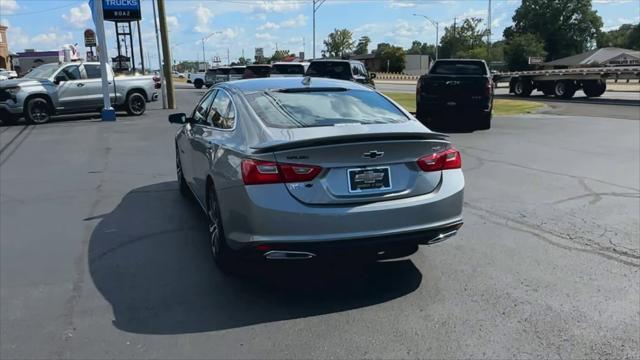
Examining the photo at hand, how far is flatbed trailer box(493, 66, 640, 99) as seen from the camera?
26516 millimetres

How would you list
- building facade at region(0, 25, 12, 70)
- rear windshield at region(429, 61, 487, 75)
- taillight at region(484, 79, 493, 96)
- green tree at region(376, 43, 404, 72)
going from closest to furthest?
1. taillight at region(484, 79, 493, 96)
2. rear windshield at region(429, 61, 487, 75)
3. building facade at region(0, 25, 12, 70)
4. green tree at region(376, 43, 404, 72)

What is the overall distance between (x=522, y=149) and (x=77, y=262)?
29.6 ft

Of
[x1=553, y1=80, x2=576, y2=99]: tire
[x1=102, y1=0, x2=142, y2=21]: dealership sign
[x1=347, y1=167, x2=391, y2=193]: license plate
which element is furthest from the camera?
[x1=553, y1=80, x2=576, y2=99]: tire

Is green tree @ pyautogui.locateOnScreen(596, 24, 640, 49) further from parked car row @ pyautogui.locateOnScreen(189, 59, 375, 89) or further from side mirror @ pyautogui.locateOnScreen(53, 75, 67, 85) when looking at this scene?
side mirror @ pyautogui.locateOnScreen(53, 75, 67, 85)

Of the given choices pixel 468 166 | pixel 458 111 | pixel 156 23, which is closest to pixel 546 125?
pixel 458 111

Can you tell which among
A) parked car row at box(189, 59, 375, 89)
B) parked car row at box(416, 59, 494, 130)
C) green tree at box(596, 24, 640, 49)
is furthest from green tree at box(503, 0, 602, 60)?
parked car row at box(416, 59, 494, 130)

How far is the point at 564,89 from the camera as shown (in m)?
29.8

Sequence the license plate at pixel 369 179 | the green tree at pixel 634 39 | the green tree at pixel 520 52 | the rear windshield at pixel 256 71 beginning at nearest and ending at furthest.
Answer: the license plate at pixel 369 179, the rear windshield at pixel 256 71, the green tree at pixel 520 52, the green tree at pixel 634 39

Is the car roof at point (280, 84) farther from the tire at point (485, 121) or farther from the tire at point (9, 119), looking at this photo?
the tire at point (9, 119)

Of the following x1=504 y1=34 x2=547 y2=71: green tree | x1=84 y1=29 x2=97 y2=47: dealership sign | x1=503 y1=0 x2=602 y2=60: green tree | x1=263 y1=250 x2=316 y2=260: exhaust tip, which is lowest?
x1=263 y1=250 x2=316 y2=260: exhaust tip

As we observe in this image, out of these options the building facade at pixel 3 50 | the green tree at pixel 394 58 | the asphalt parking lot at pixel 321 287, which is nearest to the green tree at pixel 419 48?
the green tree at pixel 394 58

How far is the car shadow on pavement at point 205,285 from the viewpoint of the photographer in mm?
3855

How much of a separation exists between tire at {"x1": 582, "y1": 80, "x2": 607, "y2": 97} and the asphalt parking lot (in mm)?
23881

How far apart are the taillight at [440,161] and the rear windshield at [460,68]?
461 inches
